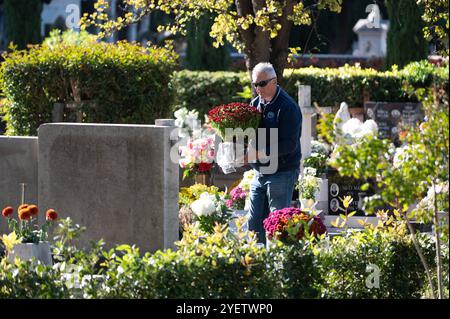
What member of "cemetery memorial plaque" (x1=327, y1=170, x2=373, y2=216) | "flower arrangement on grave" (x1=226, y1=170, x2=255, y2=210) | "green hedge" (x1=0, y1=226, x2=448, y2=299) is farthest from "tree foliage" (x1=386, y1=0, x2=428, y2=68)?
"green hedge" (x1=0, y1=226, x2=448, y2=299)

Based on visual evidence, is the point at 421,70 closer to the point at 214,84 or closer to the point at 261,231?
the point at 214,84

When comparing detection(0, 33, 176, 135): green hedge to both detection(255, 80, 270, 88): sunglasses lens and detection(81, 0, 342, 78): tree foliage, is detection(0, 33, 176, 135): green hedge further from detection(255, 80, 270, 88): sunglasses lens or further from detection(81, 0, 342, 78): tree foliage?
detection(255, 80, 270, 88): sunglasses lens

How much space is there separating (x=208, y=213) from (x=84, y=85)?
491 centimetres

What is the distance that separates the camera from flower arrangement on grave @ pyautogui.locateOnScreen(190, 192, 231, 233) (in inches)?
316

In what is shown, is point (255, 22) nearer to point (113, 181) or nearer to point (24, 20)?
point (113, 181)

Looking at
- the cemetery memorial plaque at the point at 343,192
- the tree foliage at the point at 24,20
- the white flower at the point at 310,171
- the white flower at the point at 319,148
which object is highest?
the tree foliage at the point at 24,20

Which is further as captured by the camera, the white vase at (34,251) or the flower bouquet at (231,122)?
the flower bouquet at (231,122)

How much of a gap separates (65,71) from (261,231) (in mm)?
5422

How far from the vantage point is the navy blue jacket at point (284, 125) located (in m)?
7.59

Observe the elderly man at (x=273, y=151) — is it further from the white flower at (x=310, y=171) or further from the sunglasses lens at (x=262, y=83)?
the white flower at (x=310, y=171)

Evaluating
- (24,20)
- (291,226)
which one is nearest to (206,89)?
(24,20)

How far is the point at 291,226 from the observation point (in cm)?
673

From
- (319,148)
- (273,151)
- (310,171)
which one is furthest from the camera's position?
(319,148)

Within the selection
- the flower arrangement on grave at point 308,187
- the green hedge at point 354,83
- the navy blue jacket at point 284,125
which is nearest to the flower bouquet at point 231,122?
the navy blue jacket at point 284,125
